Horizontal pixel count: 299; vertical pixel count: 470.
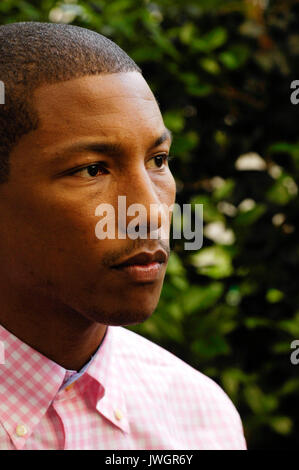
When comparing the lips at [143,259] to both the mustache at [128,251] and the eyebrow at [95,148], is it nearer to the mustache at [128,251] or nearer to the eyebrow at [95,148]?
the mustache at [128,251]

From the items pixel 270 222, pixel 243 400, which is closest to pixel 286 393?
pixel 243 400

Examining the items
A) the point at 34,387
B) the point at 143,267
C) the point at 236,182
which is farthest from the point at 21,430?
the point at 236,182

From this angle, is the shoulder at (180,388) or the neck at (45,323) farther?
the shoulder at (180,388)

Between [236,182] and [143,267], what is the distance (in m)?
1.33

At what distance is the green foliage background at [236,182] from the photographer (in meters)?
2.07

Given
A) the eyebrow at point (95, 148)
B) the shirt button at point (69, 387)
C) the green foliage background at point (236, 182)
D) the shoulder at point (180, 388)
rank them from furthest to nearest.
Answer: the green foliage background at point (236, 182), the shoulder at point (180, 388), the shirt button at point (69, 387), the eyebrow at point (95, 148)

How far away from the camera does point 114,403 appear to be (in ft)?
3.43

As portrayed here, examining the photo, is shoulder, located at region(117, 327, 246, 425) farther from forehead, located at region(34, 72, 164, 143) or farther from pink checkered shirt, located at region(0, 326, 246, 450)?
forehead, located at region(34, 72, 164, 143)

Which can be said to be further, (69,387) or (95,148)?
(69,387)

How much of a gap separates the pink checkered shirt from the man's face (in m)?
0.14

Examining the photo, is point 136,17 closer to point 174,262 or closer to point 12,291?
point 174,262

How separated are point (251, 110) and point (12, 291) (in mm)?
1482

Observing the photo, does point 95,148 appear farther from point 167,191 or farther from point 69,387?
point 69,387

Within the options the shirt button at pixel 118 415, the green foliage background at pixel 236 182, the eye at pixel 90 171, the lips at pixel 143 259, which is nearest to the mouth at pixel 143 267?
the lips at pixel 143 259
